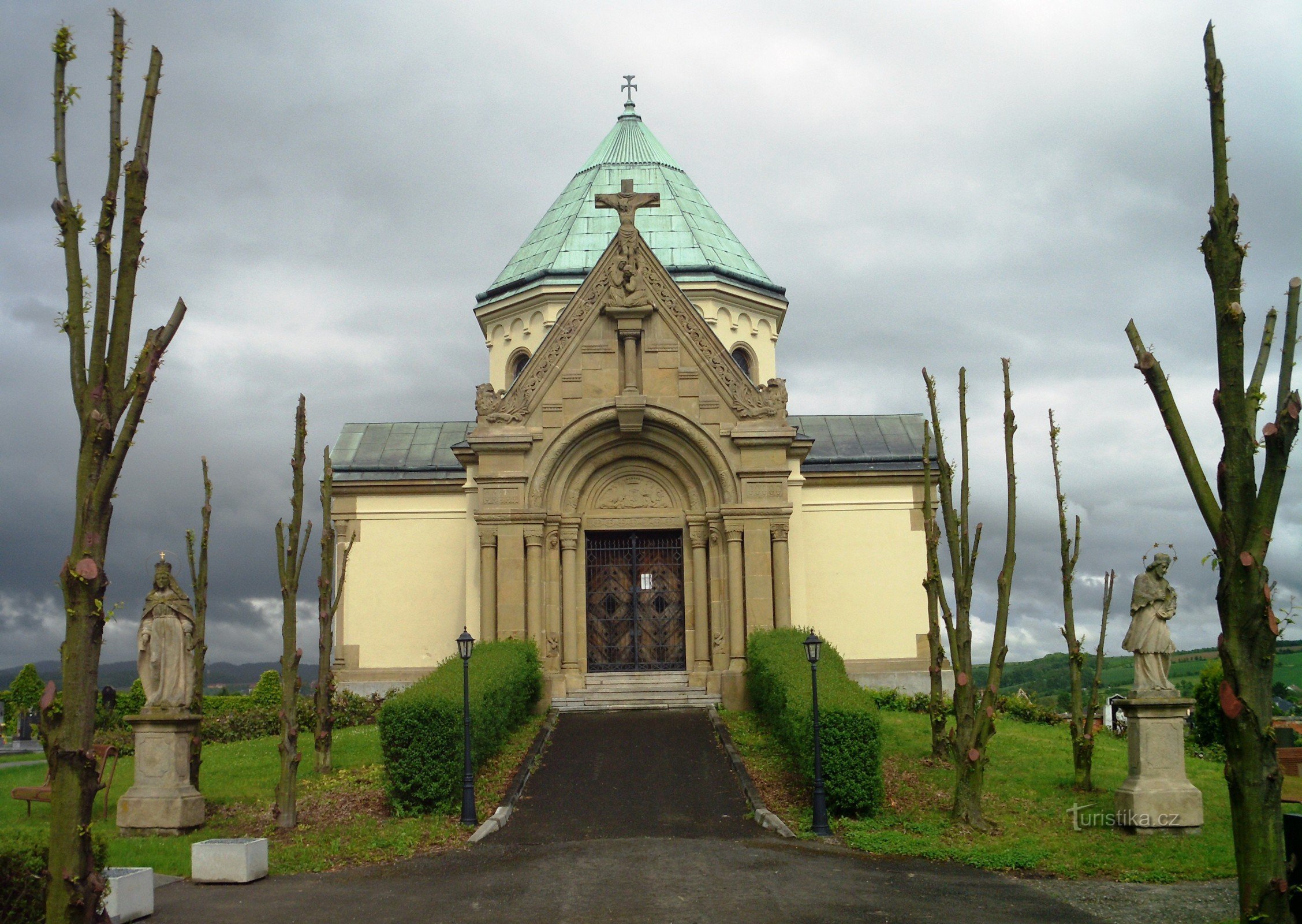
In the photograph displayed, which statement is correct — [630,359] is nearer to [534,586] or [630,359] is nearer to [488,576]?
[534,586]

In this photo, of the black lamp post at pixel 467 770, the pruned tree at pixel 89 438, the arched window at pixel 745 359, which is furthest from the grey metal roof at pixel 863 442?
the pruned tree at pixel 89 438

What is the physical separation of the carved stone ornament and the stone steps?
3.59m

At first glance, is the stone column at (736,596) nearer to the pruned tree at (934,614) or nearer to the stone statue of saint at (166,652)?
the pruned tree at (934,614)

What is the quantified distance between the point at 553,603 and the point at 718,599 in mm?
3480

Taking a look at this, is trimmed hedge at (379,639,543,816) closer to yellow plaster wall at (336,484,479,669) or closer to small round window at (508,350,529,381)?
yellow plaster wall at (336,484,479,669)

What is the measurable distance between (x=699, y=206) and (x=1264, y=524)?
2778 cm

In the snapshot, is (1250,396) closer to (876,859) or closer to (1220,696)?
(1220,696)

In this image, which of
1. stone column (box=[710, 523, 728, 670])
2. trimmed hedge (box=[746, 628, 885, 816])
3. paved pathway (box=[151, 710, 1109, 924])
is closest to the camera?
paved pathway (box=[151, 710, 1109, 924])

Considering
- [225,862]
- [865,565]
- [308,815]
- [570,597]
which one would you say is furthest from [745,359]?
[225,862]

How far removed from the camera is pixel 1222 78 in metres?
6.71

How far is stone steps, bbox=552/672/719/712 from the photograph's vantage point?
22.7 meters

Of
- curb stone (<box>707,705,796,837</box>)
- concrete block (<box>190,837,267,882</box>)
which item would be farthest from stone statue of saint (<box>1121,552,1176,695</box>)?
concrete block (<box>190,837,267,882</box>)

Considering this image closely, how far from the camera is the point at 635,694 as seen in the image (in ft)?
76.6

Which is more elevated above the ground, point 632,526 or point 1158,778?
point 632,526
